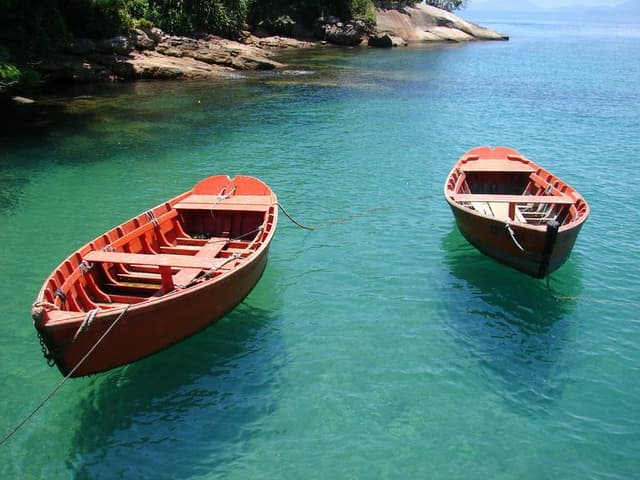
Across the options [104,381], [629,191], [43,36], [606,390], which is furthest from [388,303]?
[43,36]

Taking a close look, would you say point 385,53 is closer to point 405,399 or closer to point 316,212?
point 316,212

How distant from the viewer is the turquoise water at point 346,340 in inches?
325

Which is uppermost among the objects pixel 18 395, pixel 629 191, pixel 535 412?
pixel 629 191

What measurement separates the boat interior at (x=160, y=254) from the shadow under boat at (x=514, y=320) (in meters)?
4.81

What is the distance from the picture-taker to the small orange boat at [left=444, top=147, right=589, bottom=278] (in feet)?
37.5

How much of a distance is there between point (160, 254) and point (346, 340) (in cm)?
424

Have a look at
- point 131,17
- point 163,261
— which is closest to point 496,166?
point 163,261

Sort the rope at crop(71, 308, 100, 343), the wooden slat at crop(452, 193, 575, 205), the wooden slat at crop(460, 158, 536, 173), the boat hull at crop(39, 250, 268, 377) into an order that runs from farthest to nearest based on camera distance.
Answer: the wooden slat at crop(460, 158, 536, 173)
the wooden slat at crop(452, 193, 575, 205)
the boat hull at crop(39, 250, 268, 377)
the rope at crop(71, 308, 100, 343)

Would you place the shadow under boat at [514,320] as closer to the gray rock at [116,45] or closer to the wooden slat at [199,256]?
the wooden slat at [199,256]

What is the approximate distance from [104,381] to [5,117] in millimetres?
22875

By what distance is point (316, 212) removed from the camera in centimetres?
1673

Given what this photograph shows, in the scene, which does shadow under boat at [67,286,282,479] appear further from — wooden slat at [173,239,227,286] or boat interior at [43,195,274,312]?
boat interior at [43,195,274,312]

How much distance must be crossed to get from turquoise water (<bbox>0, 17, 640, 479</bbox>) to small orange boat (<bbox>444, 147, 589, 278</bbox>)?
3.10ft

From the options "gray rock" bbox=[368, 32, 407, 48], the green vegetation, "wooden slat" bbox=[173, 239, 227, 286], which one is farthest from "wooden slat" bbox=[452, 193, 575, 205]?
"gray rock" bbox=[368, 32, 407, 48]
